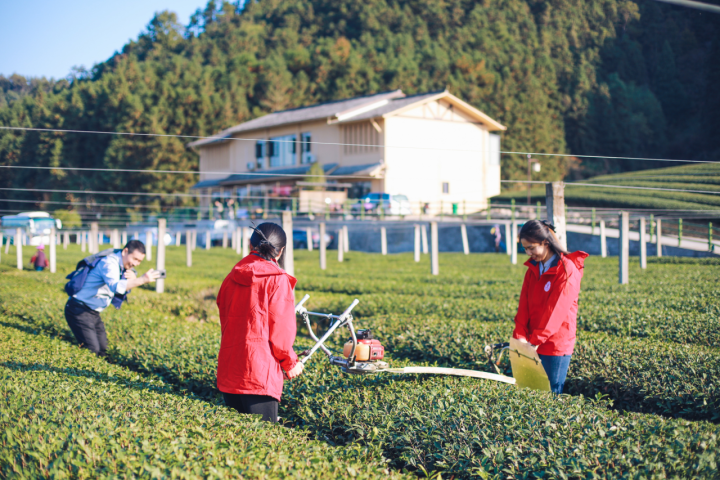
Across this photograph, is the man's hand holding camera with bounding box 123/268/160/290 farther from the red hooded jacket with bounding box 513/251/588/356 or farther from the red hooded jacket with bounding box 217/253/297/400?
the red hooded jacket with bounding box 513/251/588/356

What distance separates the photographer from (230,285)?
4.50 m

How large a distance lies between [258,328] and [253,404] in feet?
2.08

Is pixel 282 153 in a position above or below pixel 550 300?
above

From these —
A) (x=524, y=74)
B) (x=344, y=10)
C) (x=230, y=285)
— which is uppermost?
(x=344, y=10)

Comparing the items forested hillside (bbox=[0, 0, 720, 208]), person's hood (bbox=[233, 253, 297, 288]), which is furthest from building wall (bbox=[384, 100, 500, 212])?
person's hood (bbox=[233, 253, 297, 288])

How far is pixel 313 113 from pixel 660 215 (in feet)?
88.3

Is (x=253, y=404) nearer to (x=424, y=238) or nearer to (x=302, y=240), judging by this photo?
(x=424, y=238)

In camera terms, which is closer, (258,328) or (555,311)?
(258,328)

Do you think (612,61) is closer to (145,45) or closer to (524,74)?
(524,74)

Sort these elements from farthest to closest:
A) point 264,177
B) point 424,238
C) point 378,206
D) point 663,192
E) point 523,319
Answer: point 264,177 < point 424,238 < point 378,206 < point 663,192 < point 523,319

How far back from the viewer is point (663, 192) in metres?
18.5

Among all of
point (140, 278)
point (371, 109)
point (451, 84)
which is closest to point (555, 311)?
point (140, 278)

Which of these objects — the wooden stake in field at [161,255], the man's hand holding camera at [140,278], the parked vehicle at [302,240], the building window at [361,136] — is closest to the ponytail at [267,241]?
the man's hand holding camera at [140,278]

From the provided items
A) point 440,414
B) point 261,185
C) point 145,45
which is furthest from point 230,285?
point 145,45
